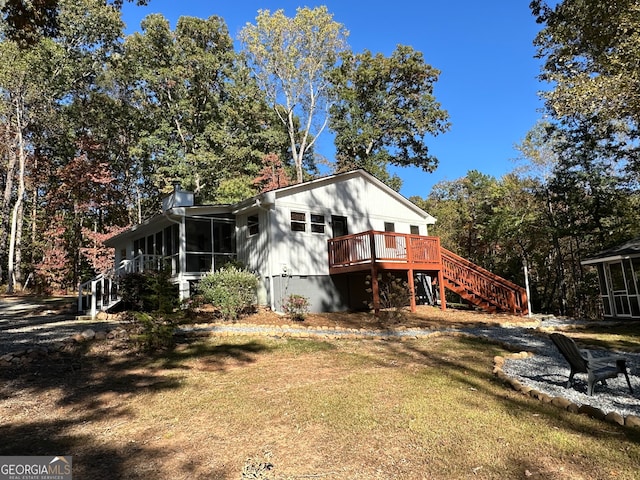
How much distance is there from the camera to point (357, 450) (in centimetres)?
365

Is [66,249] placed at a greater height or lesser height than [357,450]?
greater

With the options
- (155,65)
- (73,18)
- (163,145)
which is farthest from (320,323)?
(73,18)

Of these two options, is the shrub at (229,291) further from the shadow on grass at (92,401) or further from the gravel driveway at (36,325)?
the shadow on grass at (92,401)

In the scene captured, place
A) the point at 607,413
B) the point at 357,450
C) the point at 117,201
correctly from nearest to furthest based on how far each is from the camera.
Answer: the point at 357,450 < the point at 607,413 < the point at 117,201

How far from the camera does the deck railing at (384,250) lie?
44.3 ft

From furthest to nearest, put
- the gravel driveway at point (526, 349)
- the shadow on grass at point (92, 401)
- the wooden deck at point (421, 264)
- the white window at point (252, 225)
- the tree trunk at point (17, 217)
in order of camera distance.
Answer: the tree trunk at point (17, 217) → the white window at point (252, 225) → the wooden deck at point (421, 264) → the gravel driveway at point (526, 349) → the shadow on grass at point (92, 401)

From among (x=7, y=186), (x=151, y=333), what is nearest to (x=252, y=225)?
(x=151, y=333)

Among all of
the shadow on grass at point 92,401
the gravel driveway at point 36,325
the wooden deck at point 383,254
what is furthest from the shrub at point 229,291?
the wooden deck at point 383,254

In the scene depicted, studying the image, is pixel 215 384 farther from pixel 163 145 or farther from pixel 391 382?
pixel 163 145

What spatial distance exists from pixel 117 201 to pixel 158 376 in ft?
83.3

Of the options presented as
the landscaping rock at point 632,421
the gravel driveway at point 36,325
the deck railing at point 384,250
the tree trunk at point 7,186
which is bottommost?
the landscaping rock at point 632,421

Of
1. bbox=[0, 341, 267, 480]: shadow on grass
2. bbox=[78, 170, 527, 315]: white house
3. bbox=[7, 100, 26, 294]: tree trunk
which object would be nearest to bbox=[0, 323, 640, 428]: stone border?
bbox=[0, 341, 267, 480]: shadow on grass

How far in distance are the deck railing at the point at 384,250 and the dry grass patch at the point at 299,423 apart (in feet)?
21.8

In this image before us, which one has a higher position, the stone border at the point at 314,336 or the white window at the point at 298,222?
the white window at the point at 298,222
